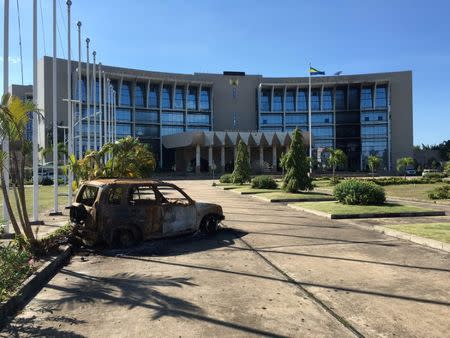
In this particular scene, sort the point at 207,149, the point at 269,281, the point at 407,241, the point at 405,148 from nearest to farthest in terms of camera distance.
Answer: the point at 269,281, the point at 407,241, the point at 207,149, the point at 405,148

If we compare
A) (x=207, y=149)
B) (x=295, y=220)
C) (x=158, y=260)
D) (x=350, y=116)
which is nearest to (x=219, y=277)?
(x=158, y=260)

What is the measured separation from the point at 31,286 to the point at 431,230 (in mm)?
9541

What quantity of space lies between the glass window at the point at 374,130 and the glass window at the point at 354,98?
5058mm

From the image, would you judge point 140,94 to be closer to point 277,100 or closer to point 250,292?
point 277,100

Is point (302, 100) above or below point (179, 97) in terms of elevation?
below

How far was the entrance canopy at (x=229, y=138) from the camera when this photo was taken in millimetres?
86750

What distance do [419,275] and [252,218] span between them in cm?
957

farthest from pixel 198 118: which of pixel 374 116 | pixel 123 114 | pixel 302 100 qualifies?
pixel 374 116

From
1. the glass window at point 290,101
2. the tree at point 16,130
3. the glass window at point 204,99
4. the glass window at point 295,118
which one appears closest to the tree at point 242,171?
the tree at point 16,130

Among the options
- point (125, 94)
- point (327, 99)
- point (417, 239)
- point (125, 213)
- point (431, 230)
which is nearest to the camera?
point (125, 213)

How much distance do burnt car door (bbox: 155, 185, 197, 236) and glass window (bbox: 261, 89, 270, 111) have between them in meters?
95.2

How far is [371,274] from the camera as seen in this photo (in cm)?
794

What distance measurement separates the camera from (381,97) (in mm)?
103750

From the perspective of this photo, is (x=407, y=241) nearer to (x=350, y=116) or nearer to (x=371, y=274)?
(x=371, y=274)
